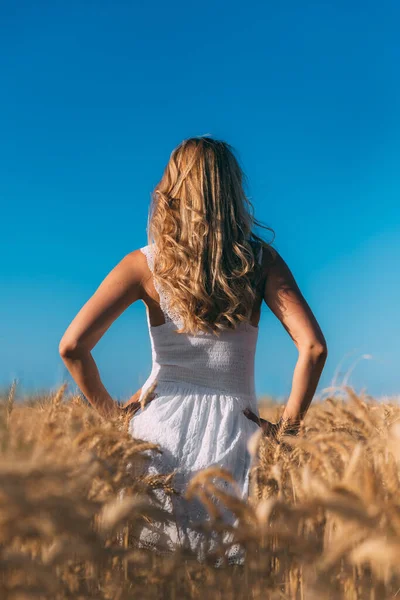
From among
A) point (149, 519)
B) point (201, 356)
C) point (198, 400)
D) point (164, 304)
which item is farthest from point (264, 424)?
point (149, 519)

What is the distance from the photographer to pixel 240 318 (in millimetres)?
3223

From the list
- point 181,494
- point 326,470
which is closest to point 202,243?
point 181,494

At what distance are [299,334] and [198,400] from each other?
560 millimetres

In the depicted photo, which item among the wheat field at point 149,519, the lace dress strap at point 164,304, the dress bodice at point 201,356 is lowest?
the wheat field at point 149,519

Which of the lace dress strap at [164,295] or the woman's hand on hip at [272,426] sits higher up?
the lace dress strap at [164,295]

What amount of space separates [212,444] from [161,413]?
0.89ft

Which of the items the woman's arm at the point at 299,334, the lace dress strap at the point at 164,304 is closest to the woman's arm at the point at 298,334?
the woman's arm at the point at 299,334

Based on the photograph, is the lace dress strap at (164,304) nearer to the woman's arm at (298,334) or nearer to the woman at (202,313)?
the woman at (202,313)

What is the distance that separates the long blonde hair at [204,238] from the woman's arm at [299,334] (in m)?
0.12

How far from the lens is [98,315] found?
327 cm

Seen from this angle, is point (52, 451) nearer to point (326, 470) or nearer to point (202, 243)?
point (326, 470)

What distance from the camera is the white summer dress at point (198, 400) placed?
3070mm

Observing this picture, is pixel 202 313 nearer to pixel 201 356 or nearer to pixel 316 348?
pixel 201 356

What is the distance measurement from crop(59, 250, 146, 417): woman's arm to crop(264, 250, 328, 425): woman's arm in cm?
64
